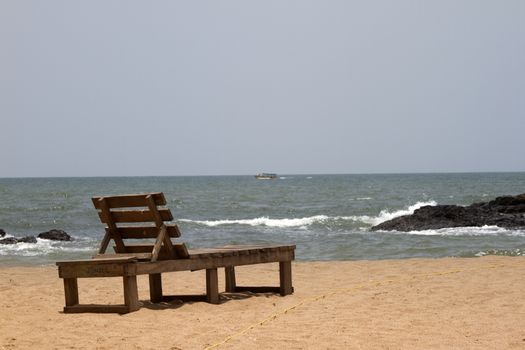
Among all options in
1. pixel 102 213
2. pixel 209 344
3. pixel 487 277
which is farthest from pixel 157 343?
pixel 487 277

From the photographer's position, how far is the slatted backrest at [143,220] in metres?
8.69

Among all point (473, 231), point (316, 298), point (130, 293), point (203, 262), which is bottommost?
point (473, 231)

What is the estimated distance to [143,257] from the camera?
8.74m

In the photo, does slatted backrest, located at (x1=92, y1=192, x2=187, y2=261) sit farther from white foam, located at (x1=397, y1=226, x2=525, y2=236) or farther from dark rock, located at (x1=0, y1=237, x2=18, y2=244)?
dark rock, located at (x1=0, y1=237, x2=18, y2=244)

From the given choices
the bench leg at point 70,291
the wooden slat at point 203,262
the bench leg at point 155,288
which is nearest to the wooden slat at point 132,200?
the wooden slat at point 203,262

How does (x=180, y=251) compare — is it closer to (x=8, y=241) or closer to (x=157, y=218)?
(x=157, y=218)

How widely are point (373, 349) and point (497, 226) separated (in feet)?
68.0

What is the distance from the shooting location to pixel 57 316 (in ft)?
28.3

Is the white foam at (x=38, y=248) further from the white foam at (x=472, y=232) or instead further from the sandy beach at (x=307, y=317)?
the white foam at (x=472, y=232)

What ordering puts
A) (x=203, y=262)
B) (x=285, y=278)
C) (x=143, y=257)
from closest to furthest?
(x=143, y=257), (x=203, y=262), (x=285, y=278)

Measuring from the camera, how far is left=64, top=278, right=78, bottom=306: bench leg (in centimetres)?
885

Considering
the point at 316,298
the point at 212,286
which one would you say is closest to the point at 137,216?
the point at 212,286

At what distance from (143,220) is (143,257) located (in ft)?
1.55

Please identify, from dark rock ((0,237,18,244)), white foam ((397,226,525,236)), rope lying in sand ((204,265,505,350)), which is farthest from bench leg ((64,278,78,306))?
dark rock ((0,237,18,244))
